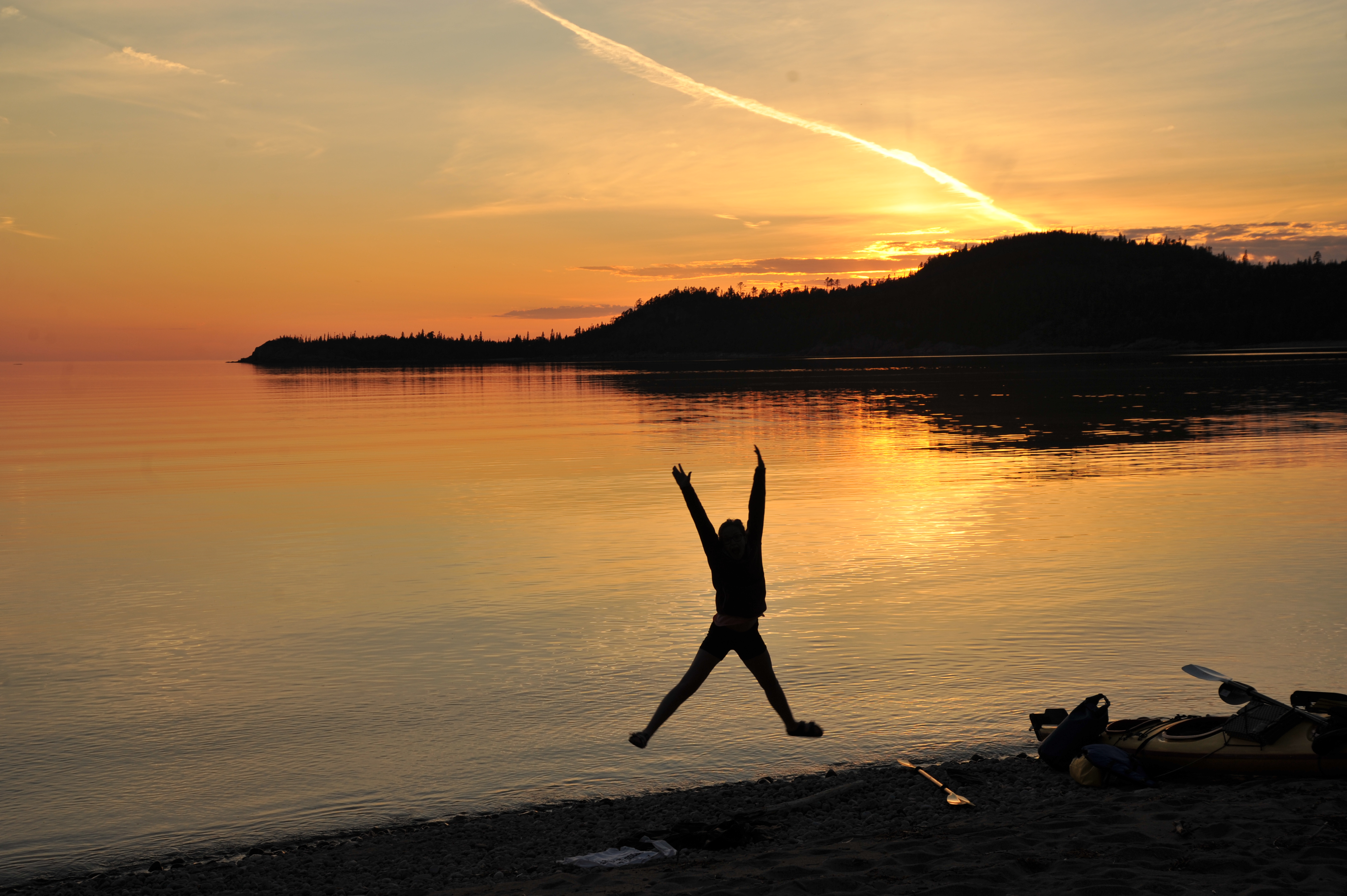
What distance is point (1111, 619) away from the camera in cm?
1103

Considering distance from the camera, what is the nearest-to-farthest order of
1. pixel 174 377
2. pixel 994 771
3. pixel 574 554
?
Answer: pixel 994 771
pixel 574 554
pixel 174 377

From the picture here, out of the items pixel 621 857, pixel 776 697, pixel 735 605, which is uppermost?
pixel 735 605

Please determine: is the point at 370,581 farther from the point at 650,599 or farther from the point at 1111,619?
the point at 1111,619

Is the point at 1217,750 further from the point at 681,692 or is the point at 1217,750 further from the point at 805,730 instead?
the point at 681,692

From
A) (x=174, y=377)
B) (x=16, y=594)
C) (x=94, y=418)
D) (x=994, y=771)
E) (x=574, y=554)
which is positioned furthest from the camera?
(x=174, y=377)

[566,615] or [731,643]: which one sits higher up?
[731,643]

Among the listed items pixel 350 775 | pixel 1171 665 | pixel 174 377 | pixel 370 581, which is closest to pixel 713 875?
pixel 350 775

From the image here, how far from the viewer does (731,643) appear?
7.05 metres

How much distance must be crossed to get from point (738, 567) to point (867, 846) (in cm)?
180

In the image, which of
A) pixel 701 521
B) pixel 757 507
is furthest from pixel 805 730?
pixel 701 521

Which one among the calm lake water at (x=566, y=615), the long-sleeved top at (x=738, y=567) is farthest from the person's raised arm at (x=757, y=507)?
the calm lake water at (x=566, y=615)

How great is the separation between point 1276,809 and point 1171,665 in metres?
3.39

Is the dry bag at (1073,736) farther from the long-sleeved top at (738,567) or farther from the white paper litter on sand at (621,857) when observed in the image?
the white paper litter on sand at (621,857)

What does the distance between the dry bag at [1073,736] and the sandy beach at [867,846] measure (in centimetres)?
10
